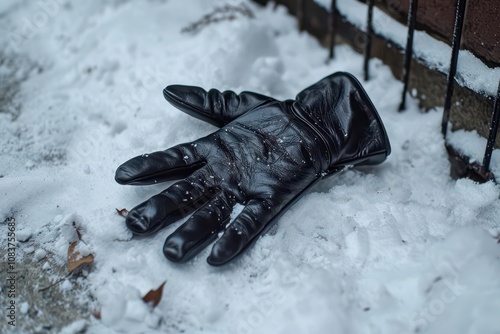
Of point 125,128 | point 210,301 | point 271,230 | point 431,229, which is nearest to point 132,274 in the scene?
point 210,301

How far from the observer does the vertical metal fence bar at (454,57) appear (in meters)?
2.07

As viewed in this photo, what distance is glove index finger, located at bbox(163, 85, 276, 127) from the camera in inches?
86.7

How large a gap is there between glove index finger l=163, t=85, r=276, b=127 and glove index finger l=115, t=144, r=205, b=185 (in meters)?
0.19

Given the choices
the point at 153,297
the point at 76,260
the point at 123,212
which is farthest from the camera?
the point at 123,212

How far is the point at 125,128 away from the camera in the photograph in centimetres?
246

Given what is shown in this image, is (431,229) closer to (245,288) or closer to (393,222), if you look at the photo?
(393,222)

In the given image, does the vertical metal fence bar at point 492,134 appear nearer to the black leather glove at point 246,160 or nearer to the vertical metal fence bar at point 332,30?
the black leather glove at point 246,160

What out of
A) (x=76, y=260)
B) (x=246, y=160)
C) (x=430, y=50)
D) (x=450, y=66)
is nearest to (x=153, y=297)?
(x=76, y=260)

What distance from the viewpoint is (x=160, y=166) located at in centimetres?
202

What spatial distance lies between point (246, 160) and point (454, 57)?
97 cm

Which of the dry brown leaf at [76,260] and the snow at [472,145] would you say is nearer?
the dry brown leaf at [76,260]

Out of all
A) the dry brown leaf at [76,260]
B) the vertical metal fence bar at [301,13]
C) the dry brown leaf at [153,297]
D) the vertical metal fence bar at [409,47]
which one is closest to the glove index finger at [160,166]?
the dry brown leaf at [76,260]

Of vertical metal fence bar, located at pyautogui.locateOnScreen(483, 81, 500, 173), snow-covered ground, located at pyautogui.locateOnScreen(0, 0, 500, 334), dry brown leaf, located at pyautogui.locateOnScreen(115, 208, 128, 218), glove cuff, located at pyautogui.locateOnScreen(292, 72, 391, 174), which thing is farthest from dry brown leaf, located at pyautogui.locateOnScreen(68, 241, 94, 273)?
vertical metal fence bar, located at pyautogui.locateOnScreen(483, 81, 500, 173)

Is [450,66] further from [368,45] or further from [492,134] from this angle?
[368,45]
